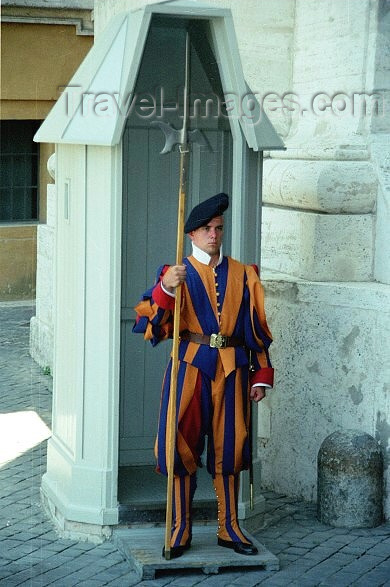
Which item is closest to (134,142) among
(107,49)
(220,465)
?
(107,49)

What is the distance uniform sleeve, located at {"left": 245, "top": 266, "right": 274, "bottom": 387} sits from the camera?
555 cm

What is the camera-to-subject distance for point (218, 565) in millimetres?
5422

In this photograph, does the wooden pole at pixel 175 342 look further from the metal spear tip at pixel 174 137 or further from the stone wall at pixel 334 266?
the stone wall at pixel 334 266

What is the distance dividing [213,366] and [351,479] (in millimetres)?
1097

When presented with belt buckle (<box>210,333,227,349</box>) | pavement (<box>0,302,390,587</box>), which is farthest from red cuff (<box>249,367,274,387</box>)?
pavement (<box>0,302,390,587</box>)

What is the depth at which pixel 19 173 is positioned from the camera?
13.9 meters

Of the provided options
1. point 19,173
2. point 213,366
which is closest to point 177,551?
point 213,366

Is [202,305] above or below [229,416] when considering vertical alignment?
above

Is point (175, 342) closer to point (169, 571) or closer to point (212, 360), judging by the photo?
point (212, 360)

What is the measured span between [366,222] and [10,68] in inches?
283

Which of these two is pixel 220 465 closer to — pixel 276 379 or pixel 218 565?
pixel 218 565

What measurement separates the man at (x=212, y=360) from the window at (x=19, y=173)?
8.53 metres

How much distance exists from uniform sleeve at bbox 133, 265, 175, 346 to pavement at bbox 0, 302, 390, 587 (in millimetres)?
1046

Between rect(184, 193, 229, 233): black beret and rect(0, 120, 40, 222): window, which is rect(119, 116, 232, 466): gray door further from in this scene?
rect(0, 120, 40, 222): window
